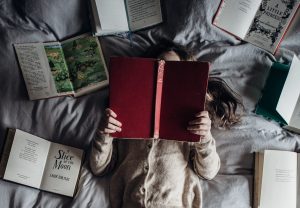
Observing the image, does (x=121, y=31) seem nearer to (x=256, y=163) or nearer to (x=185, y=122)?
(x=185, y=122)

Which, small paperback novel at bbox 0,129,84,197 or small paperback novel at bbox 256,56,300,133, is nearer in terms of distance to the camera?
small paperback novel at bbox 0,129,84,197

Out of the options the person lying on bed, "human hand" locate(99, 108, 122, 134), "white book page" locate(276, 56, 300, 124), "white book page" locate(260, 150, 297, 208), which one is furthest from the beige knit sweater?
"white book page" locate(276, 56, 300, 124)

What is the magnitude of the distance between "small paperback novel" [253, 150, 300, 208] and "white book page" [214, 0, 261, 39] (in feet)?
1.50

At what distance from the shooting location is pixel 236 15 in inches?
53.2

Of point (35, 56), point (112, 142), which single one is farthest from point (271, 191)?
point (35, 56)

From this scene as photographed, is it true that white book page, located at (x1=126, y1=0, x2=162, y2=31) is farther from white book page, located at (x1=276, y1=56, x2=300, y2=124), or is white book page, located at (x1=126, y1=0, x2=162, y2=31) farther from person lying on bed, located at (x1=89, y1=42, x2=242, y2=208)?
white book page, located at (x1=276, y1=56, x2=300, y2=124)

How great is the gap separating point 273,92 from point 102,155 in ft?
2.16

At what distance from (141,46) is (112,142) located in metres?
0.37

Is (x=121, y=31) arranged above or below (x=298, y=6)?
below

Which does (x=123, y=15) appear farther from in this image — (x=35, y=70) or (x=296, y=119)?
(x=296, y=119)

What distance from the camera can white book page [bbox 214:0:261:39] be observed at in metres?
1.34

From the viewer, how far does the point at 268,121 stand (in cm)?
140

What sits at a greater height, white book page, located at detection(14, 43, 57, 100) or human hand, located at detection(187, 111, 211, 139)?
human hand, located at detection(187, 111, 211, 139)

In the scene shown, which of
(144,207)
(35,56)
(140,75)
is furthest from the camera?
(35,56)
